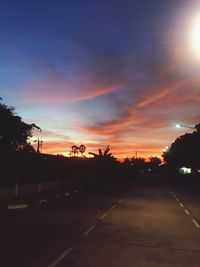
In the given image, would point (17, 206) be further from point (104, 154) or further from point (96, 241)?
point (104, 154)

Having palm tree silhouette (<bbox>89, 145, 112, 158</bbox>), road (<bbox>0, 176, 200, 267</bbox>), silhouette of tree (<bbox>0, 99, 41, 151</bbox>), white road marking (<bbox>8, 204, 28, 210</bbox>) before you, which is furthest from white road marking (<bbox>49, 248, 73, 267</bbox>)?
palm tree silhouette (<bbox>89, 145, 112, 158</bbox>)

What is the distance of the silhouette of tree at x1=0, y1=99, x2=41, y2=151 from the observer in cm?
4619

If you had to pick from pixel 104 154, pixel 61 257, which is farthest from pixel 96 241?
pixel 104 154

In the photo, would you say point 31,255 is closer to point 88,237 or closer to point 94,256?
point 94,256

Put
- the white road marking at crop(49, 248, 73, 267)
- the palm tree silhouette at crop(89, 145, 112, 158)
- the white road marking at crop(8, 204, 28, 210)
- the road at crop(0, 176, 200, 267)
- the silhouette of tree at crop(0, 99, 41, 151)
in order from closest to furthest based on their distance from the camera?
the white road marking at crop(49, 248, 73, 267)
the road at crop(0, 176, 200, 267)
the white road marking at crop(8, 204, 28, 210)
the silhouette of tree at crop(0, 99, 41, 151)
the palm tree silhouette at crop(89, 145, 112, 158)

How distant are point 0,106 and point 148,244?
38.2 metres

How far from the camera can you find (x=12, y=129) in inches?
1864

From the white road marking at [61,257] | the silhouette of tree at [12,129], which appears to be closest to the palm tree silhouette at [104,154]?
the silhouette of tree at [12,129]

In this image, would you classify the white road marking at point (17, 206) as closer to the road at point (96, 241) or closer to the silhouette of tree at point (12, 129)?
the road at point (96, 241)

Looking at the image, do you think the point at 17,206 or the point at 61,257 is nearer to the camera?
the point at 61,257

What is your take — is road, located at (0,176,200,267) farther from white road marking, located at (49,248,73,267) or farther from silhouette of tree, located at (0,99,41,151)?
silhouette of tree, located at (0,99,41,151)

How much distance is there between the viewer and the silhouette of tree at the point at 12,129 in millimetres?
46188

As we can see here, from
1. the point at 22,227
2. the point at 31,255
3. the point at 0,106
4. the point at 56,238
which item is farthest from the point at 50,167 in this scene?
the point at 31,255

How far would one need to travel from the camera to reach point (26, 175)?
99.7ft
